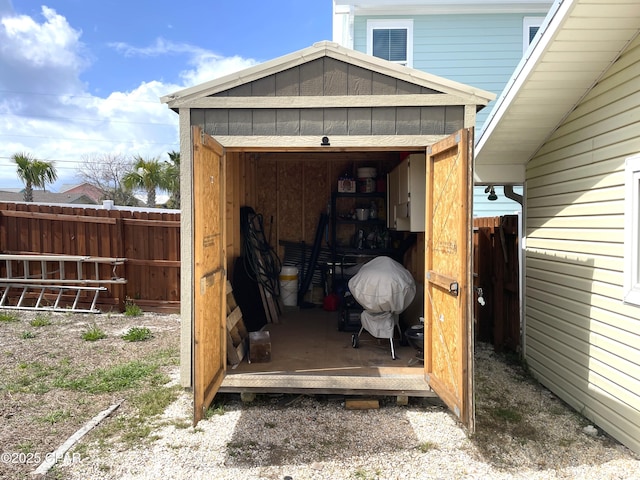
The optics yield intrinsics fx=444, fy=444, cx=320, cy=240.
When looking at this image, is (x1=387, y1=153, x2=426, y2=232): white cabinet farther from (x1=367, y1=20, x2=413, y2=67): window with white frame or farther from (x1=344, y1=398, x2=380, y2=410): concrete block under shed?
(x1=367, y1=20, x2=413, y2=67): window with white frame

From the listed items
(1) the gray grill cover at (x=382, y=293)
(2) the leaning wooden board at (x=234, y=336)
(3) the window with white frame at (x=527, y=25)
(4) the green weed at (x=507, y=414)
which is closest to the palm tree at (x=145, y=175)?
(3) the window with white frame at (x=527, y=25)

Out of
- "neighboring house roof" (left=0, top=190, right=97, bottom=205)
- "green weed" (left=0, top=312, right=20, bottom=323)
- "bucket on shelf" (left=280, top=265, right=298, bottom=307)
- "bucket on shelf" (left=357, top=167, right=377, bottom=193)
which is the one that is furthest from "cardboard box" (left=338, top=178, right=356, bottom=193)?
"neighboring house roof" (left=0, top=190, right=97, bottom=205)

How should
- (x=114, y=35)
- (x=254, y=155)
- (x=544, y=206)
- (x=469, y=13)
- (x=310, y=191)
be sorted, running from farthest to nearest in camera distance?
(x=114, y=35)
(x=469, y=13)
(x=310, y=191)
(x=254, y=155)
(x=544, y=206)

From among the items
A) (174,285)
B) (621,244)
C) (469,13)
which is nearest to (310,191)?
(174,285)

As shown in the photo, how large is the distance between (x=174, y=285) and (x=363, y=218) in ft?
11.1

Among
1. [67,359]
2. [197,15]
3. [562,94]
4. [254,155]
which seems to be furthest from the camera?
[197,15]

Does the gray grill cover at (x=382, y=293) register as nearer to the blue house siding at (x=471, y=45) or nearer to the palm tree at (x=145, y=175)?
the blue house siding at (x=471, y=45)

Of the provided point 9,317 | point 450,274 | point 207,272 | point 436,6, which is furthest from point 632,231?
point 9,317

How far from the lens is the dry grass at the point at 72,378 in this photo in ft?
10.9

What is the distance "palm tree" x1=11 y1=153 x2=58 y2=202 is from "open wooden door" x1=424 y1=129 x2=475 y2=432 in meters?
17.0

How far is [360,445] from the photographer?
3217 mm

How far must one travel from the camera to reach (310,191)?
707 centimetres

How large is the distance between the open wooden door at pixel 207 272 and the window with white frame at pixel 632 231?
9.98 ft

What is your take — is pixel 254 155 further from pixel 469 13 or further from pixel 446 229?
pixel 469 13
